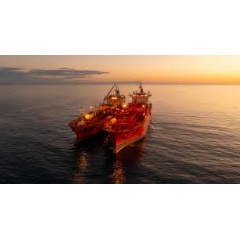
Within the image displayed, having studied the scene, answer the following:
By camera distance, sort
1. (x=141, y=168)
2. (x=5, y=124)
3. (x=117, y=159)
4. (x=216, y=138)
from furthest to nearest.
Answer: (x=5, y=124), (x=216, y=138), (x=117, y=159), (x=141, y=168)

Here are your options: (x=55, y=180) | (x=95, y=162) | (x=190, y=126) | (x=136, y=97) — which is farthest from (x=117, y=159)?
(x=136, y=97)

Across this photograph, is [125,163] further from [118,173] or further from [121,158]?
[118,173]

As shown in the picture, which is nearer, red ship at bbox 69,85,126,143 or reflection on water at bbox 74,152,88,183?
reflection on water at bbox 74,152,88,183

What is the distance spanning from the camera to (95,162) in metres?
59.7

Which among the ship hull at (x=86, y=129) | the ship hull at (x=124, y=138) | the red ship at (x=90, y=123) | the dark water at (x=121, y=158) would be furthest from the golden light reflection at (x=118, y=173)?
the red ship at (x=90, y=123)

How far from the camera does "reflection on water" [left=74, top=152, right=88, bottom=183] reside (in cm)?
5021

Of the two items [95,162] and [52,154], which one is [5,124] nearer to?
[52,154]

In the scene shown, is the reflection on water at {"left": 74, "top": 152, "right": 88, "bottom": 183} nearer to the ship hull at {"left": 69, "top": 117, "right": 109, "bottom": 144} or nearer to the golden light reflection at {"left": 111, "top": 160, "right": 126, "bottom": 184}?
the golden light reflection at {"left": 111, "top": 160, "right": 126, "bottom": 184}

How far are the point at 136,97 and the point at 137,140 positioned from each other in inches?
2023

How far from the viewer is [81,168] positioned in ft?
182

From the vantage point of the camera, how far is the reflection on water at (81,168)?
50.2 m

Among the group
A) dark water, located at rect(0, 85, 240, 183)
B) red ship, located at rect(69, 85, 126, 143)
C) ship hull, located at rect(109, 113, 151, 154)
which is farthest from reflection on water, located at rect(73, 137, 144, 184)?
red ship, located at rect(69, 85, 126, 143)

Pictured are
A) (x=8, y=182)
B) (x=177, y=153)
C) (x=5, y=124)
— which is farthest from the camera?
(x=5, y=124)

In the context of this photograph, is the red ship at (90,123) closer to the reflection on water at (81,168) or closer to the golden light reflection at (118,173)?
the reflection on water at (81,168)
